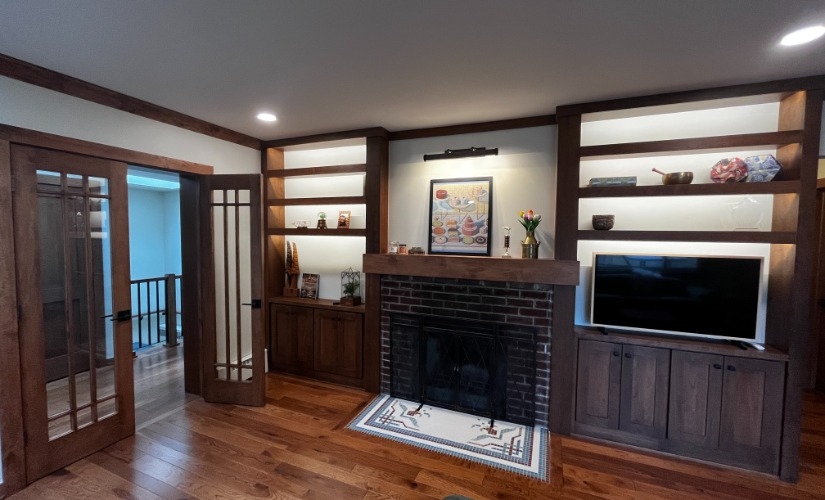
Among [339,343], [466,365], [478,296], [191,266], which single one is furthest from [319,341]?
[478,296]

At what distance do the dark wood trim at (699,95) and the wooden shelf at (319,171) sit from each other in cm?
187

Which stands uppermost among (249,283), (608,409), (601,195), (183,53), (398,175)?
(183,53)

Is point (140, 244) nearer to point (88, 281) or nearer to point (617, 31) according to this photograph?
point (88, 281)

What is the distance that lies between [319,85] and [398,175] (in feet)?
4.17

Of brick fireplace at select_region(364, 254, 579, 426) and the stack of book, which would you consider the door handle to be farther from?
the stack of book

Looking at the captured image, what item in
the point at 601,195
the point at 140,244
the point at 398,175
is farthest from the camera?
the point at 140,244

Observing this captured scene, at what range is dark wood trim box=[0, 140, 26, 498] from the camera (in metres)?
1.91

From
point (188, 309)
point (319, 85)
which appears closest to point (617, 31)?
point (319, 85)

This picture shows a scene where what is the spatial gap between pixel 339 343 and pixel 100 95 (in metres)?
2.76

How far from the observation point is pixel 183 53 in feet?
6.08

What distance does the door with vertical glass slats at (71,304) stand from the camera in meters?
2.04

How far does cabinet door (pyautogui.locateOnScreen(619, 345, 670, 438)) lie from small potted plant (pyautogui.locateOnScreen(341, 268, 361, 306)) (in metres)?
2.42

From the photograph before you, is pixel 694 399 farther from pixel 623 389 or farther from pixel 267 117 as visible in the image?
pixel 267 117

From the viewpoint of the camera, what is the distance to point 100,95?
231 cm
